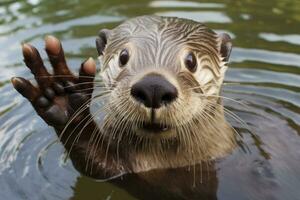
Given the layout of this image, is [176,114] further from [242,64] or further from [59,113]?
[242,64]

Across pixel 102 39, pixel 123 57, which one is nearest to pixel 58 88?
pixel 123 57

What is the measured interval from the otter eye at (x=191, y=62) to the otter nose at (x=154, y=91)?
417mm

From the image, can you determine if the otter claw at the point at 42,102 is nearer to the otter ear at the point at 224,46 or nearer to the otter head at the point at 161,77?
the otter head at the point at 161,77

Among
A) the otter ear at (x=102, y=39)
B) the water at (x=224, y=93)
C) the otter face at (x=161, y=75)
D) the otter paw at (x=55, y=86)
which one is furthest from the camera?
the otter ear at (x=102, y=39)

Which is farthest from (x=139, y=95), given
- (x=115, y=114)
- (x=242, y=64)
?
(x=242, y=64)

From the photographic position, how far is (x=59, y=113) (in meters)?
3.98

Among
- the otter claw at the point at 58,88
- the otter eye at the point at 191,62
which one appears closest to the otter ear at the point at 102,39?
the otter eye at the point at 191,62

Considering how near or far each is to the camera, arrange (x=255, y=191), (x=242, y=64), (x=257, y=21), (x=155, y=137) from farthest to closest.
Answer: (x=257, y=21) < (x=242, y=64) < (x=255, y=191) < (x=155, y=137)

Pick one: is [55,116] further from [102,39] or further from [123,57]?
[102,39]

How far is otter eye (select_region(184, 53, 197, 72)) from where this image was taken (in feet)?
13.7

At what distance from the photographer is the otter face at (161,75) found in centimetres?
378

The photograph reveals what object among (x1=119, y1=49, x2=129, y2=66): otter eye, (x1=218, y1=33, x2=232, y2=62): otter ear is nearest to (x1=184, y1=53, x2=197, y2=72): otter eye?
(x1=119, y1=49, x2=129, y2=66): otter eye

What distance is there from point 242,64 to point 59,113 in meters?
2.89

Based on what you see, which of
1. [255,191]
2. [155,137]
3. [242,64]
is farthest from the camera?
[242,64]
